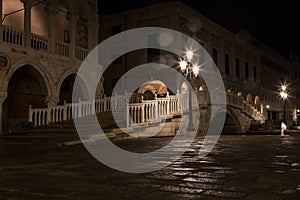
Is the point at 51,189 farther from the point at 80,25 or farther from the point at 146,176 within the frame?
the point at 80,25

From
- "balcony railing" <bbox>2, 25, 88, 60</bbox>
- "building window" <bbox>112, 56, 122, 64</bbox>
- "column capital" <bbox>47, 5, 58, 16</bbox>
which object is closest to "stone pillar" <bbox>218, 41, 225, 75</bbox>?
"building window" <bbox>112, 56, 122, 64</bbox>

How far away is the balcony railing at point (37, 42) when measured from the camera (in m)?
16.9

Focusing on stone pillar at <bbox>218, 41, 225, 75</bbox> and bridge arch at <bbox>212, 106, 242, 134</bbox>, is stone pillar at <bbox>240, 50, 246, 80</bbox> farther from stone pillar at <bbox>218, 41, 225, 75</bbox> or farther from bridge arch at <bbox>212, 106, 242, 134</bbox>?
bridge arch at <bbox>212, 106, 242, 134</bbox>

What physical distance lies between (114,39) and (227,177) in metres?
24.7

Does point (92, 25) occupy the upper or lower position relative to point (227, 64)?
upper

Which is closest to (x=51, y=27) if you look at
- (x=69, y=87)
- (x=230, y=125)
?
(x=69, y=87)

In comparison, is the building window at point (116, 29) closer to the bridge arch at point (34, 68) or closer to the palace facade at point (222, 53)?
the palace facade at point (222, 53)

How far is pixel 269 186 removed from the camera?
477 cm

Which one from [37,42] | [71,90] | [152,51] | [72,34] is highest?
[152,51]

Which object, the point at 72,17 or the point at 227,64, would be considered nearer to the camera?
the point at 72,17

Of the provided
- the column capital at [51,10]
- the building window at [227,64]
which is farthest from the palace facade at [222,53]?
the column capital at [51,10]

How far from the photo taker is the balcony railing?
55.6 ft

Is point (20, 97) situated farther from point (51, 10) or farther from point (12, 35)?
point (51, 10)

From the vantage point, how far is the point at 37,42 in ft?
61.2
